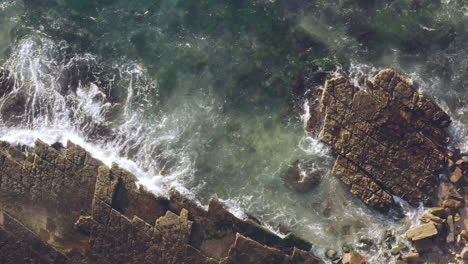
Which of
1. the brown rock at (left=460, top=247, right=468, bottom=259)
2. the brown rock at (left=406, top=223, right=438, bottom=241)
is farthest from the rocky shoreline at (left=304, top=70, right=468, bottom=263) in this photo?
the brown rock at (left=460, top=247, right=468, bottom=259)

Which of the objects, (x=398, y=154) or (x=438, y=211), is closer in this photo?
(x=438, y=211)

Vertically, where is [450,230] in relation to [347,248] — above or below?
above

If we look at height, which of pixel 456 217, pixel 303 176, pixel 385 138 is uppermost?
pixel 385 138

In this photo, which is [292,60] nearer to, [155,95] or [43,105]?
[155,95]

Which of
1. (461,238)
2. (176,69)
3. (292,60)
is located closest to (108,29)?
(176,69)

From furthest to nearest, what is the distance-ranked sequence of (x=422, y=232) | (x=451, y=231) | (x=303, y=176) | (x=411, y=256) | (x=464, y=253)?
(x=303, y=176), (x=451, y=231), (x=411, y=256), (x=422, y=232), (x=464, y=253)

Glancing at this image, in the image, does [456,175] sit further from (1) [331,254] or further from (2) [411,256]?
(1) [331,254]

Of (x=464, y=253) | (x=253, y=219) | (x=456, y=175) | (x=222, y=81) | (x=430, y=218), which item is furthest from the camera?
(x=222, y=81)

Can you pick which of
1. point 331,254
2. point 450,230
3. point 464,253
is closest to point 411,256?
point 450,230

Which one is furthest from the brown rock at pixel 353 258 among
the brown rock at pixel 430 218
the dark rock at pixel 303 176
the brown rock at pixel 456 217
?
the brown rock at pixel 456 217
